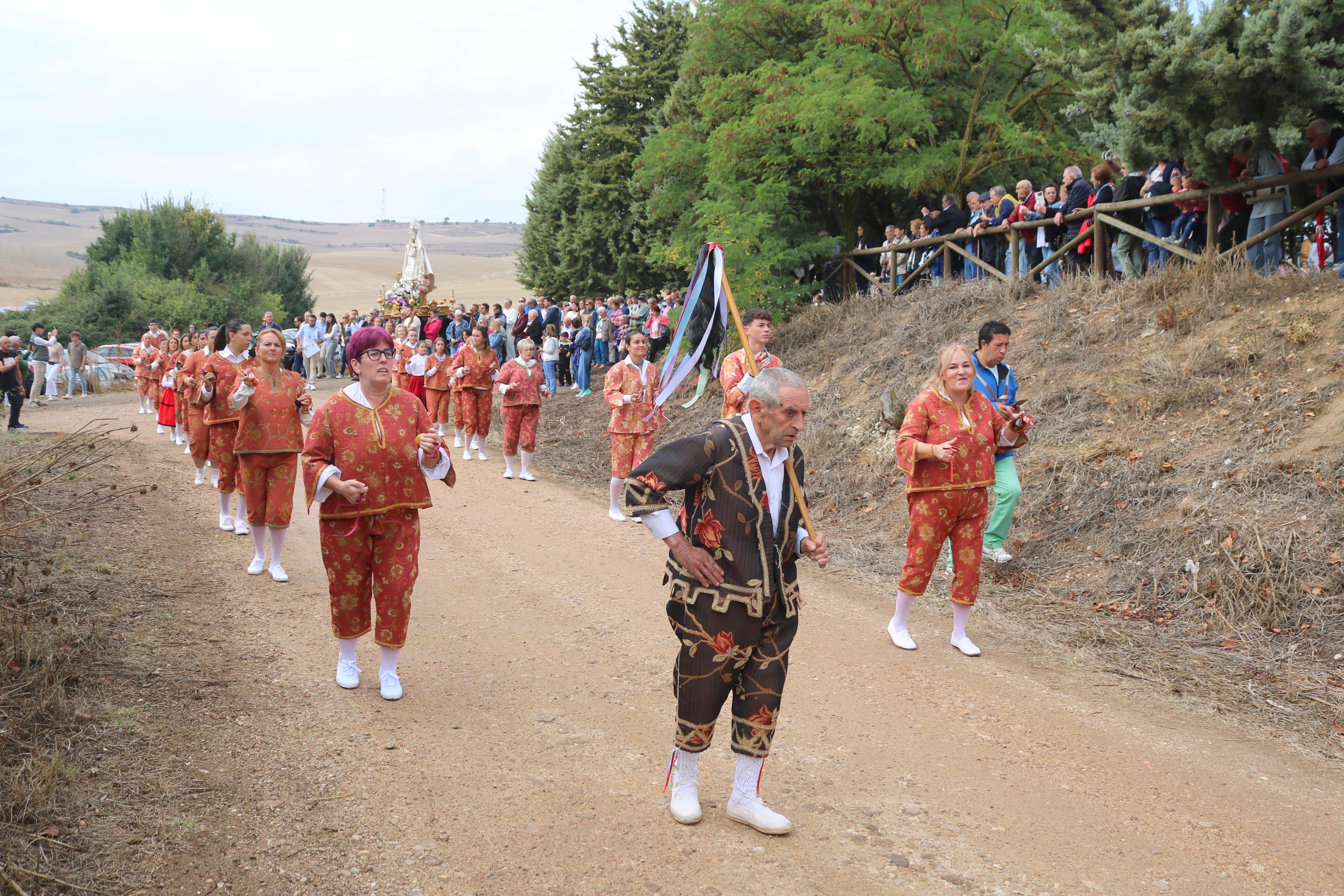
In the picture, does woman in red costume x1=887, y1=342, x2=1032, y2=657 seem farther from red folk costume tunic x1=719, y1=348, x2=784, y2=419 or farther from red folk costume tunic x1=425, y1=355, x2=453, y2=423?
red folk costume tunic x1=425, y1=355, x2=453, y2=423

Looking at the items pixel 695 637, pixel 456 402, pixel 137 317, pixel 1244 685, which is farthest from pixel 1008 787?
pixel 137 317

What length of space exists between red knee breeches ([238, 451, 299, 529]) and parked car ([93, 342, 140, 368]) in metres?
29.9

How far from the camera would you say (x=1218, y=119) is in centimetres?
916

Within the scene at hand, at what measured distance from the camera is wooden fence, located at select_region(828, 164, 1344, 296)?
9570mm

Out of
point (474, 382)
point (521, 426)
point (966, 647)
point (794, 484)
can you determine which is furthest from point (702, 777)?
point (474, 382)

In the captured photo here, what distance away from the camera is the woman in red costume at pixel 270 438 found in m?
7.65

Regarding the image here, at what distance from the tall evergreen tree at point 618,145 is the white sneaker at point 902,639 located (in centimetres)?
2245

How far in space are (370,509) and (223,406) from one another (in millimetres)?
4128

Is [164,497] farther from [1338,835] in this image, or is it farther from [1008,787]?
[1338,835]

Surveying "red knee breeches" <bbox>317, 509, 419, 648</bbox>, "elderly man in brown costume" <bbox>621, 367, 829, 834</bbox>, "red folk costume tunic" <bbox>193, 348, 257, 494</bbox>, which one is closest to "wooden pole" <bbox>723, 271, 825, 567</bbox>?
"elderly man in brown costume" <bbox>621, 367, 829, 834</bbox>

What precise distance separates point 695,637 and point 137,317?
42.5 meters

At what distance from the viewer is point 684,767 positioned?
4043 millimetres

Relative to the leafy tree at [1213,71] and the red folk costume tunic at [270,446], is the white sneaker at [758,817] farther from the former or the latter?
the leafy tree at [1213,71]

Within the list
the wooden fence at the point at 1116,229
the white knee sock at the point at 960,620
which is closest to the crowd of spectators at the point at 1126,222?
the wooden fence at the point at 1116,229
